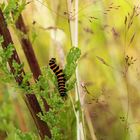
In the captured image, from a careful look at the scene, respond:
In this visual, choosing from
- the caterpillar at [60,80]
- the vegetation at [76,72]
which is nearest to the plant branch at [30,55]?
the vegetation at [76,72]

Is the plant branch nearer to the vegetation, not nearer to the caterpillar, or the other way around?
the vegetation

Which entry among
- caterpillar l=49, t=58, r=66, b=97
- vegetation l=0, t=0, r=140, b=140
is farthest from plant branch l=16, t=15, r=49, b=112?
caterpillar l=49, t=58, r=66, b=97

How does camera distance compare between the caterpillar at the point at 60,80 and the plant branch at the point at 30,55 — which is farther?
the plant branch at the point at 30,55

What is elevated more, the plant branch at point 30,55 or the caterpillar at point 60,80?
the plant branch at point 30,55

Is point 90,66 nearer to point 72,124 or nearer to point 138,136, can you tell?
point 138,136

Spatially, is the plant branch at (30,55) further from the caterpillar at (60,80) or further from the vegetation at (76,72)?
the caterpillar at (60,80)

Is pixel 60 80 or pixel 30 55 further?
pixel 30 55

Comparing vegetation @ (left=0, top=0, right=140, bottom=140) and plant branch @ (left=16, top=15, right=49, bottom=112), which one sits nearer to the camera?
vegetation @ (left=0, top=0, right=140, bottom=140)

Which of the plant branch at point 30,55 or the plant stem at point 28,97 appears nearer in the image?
the plant stem at point 28,97

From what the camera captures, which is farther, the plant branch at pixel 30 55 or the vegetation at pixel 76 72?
the plant branch at pixel 30 55

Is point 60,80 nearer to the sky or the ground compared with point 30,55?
nearer to the ground

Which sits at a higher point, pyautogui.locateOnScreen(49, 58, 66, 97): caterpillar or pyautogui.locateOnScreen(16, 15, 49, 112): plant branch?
pyautogui.locateOnScreen(16, 15, 49, 112): plant branch
